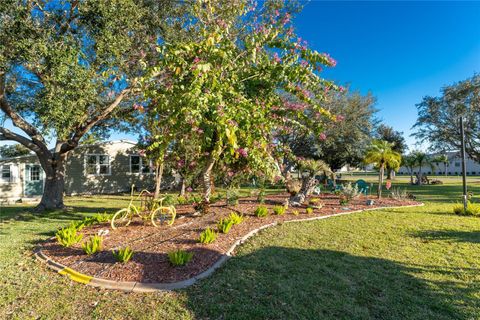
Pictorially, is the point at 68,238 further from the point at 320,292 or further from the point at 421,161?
the point at 421,161

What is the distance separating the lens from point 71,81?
23.2ft

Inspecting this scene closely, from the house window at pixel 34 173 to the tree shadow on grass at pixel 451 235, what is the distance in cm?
2103

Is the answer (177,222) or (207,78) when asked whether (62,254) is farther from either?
(207,78)

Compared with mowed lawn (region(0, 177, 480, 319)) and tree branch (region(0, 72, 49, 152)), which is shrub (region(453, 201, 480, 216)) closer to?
mowed lawn (region(0, 177, 480, 319))

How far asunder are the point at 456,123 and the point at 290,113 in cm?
2204

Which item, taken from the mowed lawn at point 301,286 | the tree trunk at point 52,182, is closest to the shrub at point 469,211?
the mowed lawn at point 301,286

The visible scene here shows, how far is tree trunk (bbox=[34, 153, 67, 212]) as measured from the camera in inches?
436

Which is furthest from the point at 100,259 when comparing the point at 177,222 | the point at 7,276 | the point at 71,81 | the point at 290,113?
the point at 290,113

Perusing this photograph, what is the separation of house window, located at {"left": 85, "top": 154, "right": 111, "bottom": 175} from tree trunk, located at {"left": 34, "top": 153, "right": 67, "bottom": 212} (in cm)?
798

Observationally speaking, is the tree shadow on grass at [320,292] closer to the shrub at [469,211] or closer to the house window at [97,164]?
the shrub at [469,211]

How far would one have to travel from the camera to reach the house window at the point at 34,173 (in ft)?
57.3

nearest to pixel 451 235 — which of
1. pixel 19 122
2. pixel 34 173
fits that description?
pixel 19 122

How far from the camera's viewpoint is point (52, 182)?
11367mm

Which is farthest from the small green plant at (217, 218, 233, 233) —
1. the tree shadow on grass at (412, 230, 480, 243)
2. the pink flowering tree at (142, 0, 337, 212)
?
the tree shadow on grass at (412, 230, 480, 243)
